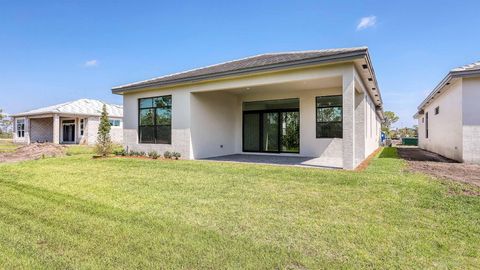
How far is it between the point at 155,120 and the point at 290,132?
7.18m

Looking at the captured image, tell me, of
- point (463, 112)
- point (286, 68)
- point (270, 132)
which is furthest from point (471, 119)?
point (270, 132)

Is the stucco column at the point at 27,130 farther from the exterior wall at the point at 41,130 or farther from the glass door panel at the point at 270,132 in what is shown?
the glass door panel at the point at 270,132

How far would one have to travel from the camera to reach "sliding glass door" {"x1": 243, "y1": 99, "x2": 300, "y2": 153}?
45.3 feet

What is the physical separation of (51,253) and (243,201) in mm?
3098

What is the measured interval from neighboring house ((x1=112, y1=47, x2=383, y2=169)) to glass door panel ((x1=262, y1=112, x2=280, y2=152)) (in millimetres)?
55

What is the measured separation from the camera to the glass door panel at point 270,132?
14.3 meters

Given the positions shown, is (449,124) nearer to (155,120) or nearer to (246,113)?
(246,113)

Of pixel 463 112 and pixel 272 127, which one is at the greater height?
pixel 463 112

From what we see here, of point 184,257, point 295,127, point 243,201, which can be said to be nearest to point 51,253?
point 184,257

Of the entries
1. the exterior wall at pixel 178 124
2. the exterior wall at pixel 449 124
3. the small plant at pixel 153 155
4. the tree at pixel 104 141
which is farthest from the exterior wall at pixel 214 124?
the exterior wall at pixel 449 124

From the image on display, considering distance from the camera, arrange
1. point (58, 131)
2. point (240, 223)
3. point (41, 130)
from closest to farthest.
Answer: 1. point (240, 223)
2. point (58, 131)
3. point (41, 130)

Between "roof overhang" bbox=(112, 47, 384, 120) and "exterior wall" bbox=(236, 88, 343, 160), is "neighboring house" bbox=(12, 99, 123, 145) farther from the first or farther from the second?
"exterior wall" bbox=(236, 88, 343, 160)

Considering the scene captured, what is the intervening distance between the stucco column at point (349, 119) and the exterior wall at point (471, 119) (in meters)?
5.47

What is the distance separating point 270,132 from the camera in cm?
1447
